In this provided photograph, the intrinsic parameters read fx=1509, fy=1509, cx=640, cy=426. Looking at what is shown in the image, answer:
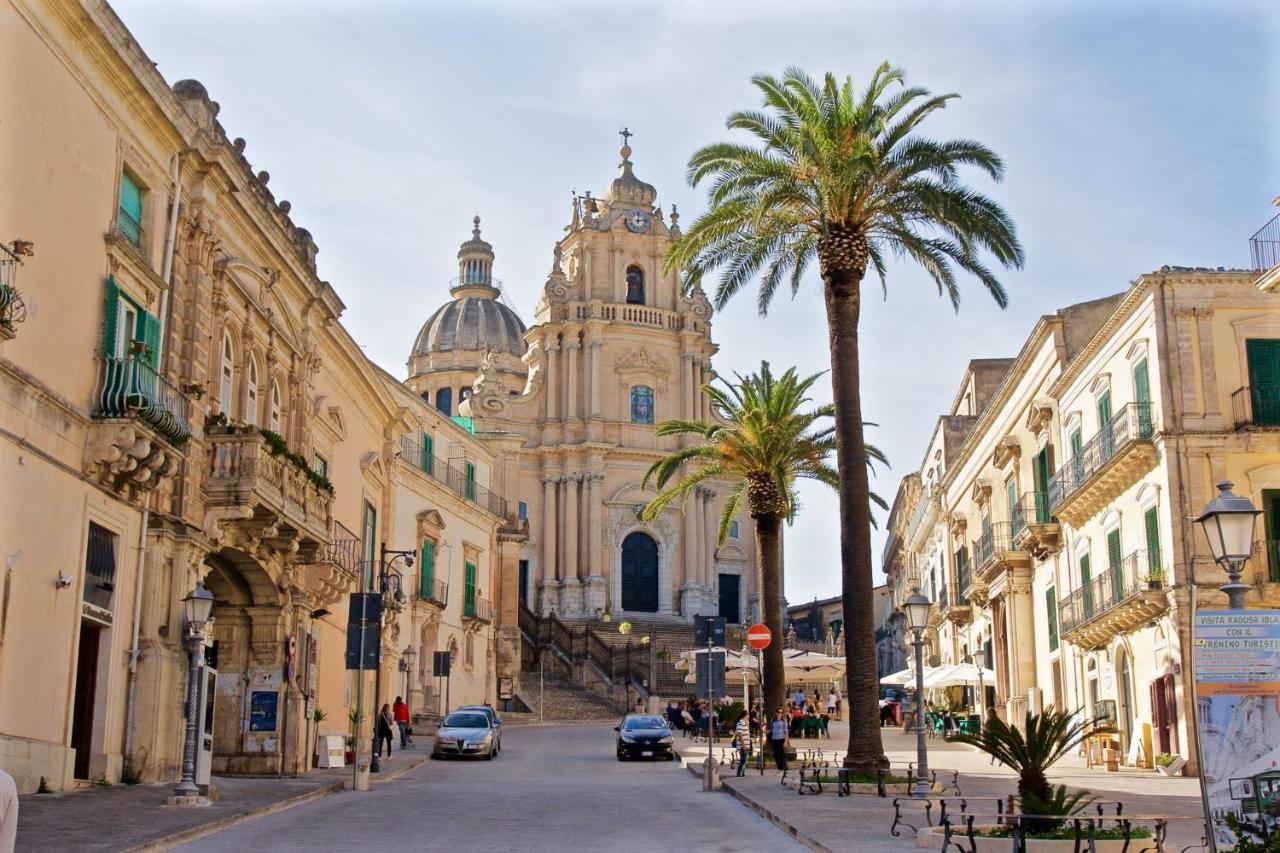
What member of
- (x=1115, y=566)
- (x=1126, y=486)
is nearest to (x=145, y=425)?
(x=1126, y=486)

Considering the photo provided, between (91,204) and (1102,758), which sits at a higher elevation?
(91,204)

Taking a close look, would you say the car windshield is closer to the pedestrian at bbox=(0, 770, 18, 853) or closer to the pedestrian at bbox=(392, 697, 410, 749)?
the pedestrian at bbox=(392, 697, 410, 749)

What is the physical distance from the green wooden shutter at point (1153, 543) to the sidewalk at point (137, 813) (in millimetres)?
16621

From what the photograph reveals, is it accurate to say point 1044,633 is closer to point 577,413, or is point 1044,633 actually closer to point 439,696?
point 439,696

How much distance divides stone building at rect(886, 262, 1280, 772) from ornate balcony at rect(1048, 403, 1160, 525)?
51 millimetres

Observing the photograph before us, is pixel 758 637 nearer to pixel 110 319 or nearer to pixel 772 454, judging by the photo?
pixel 772 454

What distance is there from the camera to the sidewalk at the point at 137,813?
534 inches

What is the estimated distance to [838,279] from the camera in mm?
25344

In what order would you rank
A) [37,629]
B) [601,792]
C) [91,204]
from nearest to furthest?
[37,629]
[91,204]
[601,792]

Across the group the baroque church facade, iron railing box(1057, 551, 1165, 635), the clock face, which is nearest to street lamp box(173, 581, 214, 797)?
iron railing box(1057, 551, 1165, 635)

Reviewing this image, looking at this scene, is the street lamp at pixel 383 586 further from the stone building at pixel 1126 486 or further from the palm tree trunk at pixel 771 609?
the stone building at pixel 1126 486

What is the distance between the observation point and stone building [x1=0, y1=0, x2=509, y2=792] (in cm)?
1762

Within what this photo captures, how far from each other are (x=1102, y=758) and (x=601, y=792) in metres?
14.1

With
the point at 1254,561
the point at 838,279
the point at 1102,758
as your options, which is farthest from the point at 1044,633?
the point at 838,279
